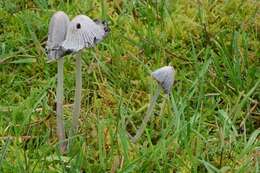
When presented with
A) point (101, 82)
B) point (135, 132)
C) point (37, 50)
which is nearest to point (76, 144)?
point (135, 132)

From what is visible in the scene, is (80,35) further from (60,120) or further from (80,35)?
(60,120)

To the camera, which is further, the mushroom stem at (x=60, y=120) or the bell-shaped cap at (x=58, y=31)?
the mushroom stem at (x=60, y=120)

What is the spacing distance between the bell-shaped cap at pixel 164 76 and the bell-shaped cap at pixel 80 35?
21 centimetres

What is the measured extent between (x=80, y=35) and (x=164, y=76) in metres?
0.28

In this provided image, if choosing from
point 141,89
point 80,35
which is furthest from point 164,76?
A: point 141,89

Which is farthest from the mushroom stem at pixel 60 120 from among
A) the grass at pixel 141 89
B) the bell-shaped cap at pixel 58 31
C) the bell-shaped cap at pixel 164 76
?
the bell-shaped cap at pixel 164 76

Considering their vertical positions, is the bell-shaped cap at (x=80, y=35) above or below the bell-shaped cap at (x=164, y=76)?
above

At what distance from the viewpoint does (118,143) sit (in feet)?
6.42

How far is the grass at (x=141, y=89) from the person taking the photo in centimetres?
193

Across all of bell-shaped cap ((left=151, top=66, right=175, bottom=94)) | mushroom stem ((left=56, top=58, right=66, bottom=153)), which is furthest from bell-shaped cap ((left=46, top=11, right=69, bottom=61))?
bell-shaped cap ((left=151, top=66, right=175, bottom=94))

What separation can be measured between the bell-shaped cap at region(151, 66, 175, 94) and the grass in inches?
5.9

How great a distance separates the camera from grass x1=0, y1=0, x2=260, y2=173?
75.9 inches

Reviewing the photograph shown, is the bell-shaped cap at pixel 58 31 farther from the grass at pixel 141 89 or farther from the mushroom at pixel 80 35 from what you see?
the grass at pixel 141 89

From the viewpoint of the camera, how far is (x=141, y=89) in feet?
7.61
